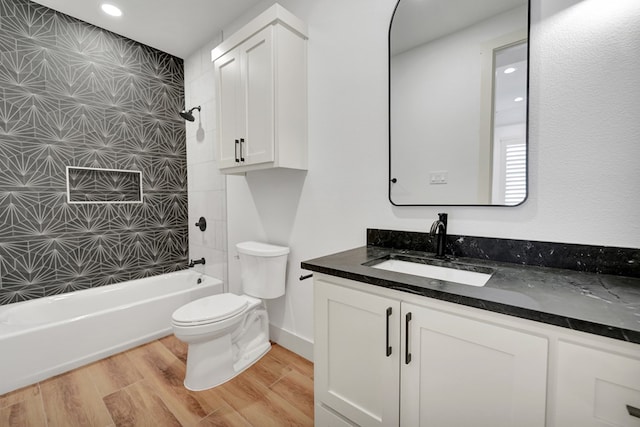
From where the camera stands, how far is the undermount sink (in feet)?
3.69

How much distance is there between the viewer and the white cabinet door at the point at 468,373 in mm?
728

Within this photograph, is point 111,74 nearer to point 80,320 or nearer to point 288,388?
point 80,320

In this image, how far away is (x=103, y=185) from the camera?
101 inches

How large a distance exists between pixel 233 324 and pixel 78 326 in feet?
3.72

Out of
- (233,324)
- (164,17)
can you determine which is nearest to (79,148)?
(164,17)

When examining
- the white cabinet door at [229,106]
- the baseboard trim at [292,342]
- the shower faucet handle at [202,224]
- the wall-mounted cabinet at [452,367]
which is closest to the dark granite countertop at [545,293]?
the wall-mounted cabinet at [452,367]

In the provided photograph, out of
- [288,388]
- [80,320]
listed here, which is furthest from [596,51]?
[80,320]

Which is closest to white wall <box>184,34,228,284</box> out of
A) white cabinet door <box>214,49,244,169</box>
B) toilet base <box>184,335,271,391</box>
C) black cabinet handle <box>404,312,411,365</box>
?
white cabinet door <box>214,49,244,169</box>

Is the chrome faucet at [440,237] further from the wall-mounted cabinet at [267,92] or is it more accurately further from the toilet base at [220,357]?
the toilet base at [220,357]

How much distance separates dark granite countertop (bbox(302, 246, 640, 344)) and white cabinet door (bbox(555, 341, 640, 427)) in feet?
0.23

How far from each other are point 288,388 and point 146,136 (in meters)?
2.68

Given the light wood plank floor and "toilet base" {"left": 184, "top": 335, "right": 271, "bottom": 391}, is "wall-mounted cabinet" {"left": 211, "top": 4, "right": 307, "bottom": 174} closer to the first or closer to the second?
"toilet base" {"left": 184, "top": 335, "right": 271, "bottom": 391}

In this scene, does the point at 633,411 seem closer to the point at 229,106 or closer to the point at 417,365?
the point at 417,365

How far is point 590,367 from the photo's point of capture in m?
0.65
